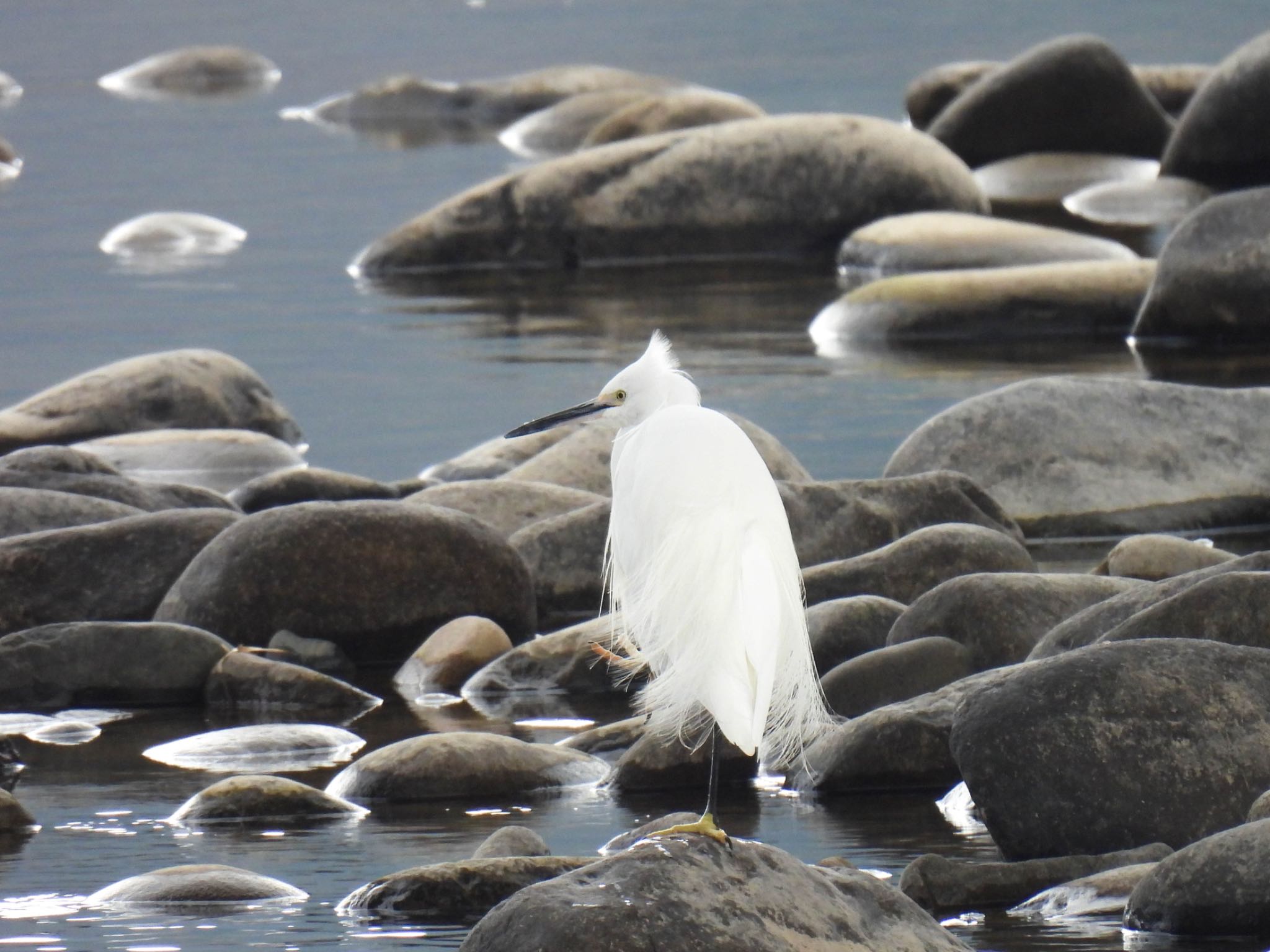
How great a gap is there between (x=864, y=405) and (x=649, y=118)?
12645 millimetres

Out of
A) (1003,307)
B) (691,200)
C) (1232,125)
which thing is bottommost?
(1003,307)

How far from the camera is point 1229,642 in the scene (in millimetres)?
6480

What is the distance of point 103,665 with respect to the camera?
26.6 feet

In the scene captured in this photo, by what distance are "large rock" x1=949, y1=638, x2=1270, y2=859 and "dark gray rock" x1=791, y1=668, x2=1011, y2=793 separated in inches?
30.9

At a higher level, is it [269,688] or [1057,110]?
[1057,110]

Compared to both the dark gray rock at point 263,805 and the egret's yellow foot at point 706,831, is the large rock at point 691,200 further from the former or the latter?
the egret's yellow foot at point 706,831

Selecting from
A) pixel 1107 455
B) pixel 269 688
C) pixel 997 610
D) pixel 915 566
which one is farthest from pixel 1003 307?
pixel 269 688

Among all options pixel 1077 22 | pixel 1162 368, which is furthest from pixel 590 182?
pixel 1077 22

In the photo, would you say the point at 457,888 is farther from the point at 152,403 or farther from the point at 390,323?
the point at 390,323

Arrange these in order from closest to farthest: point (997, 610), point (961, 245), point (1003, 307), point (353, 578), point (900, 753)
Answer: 1. point (900, 753)
2. point (997, 610)
3. point (353, 578)
4. point (1003, 307)
5. point (961, 245)

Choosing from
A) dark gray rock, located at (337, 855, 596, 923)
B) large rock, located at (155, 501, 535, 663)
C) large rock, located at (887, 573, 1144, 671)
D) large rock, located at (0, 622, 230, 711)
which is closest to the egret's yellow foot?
dark gray rock, located at (337, 855, 596, 923)

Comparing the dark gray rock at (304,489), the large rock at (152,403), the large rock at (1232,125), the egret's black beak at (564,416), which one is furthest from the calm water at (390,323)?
the large rock at (1232,125)

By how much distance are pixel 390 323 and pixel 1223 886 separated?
1300 centimetres

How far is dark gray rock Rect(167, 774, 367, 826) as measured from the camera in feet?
21.5
